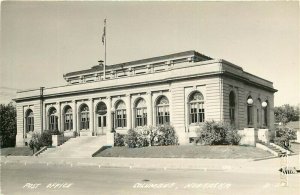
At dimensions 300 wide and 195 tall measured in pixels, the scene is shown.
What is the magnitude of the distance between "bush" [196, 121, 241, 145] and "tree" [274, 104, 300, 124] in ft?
258

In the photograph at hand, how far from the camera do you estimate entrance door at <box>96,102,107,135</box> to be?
44750mm

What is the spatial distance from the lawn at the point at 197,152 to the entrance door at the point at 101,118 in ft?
39.9

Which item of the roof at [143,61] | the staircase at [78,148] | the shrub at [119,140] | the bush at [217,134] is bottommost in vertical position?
the staircase at [78,148]

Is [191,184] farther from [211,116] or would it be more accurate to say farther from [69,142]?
[69,142]

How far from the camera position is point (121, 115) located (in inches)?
1705

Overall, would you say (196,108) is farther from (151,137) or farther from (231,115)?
(151,137)

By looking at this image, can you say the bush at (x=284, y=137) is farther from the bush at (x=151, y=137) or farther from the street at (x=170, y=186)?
the street at (x=170, y=186)

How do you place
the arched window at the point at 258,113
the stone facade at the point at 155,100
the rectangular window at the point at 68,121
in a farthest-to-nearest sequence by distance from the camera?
the rectangular window at the point at 68,121
the arched window at the point at 258,113
the stone facade at the point at 155,100

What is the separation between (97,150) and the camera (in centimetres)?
3406

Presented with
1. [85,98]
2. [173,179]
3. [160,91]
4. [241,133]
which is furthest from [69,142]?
[173,179]

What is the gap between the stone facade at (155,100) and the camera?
3631 cm

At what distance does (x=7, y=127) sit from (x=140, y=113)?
2301 cm

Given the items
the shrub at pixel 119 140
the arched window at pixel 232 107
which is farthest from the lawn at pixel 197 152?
the arched window at pixel 232 107

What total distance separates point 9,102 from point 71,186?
5435cm
